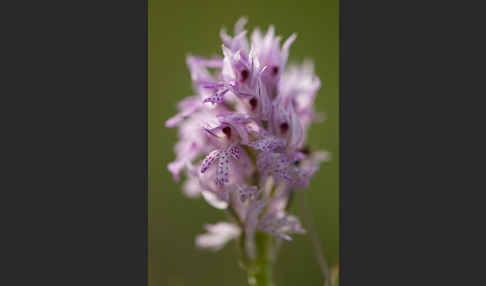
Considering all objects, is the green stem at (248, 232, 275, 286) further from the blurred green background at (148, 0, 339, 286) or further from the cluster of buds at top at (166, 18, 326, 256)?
the blurred green background at (148, 0, 339, 286)

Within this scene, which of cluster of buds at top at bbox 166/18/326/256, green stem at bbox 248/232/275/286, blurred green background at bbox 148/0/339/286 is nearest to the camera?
cluster of buds at top at bbox 166/18/326/256

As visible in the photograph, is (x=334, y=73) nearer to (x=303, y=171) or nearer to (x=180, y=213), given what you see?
(x=303, y=171)

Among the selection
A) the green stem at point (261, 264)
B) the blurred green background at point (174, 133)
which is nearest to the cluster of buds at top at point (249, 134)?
the green stem at point (261, 264)

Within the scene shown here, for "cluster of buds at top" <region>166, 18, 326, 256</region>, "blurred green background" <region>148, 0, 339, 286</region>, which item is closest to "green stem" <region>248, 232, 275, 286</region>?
"cluster of buds at top" <region>166, 18, 326, 256</region>

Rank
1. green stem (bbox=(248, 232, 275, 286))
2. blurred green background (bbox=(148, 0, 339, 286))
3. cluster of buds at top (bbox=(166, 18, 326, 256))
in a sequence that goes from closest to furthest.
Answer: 1. cluster of buds at top (bbox=(166, 18, 326, 256))
2. green stem (bbox=(248, 232, 275, 286))
3. blurred green background (bbox=(148, 0, 339, 286))

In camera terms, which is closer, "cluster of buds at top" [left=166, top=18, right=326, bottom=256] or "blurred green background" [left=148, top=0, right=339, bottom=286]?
"cluster of buds at top" [left=166, top=18, right=326, bottom=256]

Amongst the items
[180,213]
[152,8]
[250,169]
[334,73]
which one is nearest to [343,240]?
[250,169]

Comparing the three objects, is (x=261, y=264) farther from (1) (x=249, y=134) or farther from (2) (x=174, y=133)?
(2) (x=174, y=133)

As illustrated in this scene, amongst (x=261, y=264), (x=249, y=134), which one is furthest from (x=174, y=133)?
(x=261, y=264)
